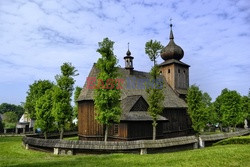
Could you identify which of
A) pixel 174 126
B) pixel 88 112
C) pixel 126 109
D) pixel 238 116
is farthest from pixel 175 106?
pixel 238 116

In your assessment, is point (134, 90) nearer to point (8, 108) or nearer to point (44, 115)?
point (44, 115)

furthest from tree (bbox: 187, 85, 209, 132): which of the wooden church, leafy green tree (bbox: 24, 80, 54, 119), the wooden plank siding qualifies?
leafy green tree (bbox: 24, 80, 54, 119)

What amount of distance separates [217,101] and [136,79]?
2870 cm

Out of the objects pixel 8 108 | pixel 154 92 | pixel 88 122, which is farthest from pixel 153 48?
pixel 8 108

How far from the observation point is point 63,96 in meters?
24.9

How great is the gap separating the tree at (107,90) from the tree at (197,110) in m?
13.7

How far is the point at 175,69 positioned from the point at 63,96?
920 inches

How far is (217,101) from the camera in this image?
49.6m

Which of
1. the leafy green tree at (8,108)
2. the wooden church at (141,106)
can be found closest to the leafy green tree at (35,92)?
the wooden church at (141,106)

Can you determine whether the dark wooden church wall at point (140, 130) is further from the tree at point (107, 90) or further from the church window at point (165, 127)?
the church window at point (165, 127)

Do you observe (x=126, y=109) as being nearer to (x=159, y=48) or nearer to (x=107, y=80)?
(x=107, y=80)

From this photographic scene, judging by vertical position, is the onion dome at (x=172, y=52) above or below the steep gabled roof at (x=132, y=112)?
above

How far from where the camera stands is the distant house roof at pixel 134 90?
89.9ft

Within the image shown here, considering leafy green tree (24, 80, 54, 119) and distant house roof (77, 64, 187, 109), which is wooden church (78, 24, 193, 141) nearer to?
distant house roof (77, 64, 187, 109)
